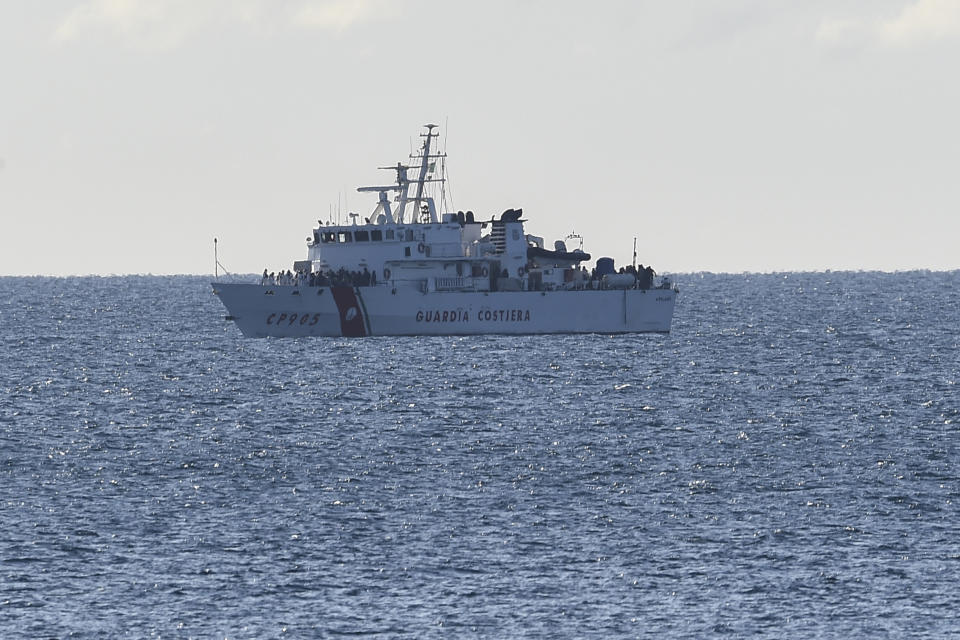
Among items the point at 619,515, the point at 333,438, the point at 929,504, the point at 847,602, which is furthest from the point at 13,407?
the point at 847,602

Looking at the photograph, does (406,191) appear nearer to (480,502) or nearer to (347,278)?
(347,278)

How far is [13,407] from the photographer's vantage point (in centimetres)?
6719

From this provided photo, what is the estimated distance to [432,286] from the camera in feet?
311

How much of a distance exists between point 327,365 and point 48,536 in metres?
49.8

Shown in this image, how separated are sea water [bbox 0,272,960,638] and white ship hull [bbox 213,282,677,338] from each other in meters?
10.9

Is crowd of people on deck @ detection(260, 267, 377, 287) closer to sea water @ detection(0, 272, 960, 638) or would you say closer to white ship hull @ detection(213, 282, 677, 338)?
white ship hull @ detection(213, 282, 677, 338)

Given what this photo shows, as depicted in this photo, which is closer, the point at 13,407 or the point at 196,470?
the point at 196,470

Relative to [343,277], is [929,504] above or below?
below

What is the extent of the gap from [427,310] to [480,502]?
5394 cm

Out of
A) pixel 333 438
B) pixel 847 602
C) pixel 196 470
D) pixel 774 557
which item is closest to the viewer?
pixel 847 602

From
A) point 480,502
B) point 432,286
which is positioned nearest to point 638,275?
point 432,286

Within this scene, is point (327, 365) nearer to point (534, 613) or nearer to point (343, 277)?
point (343, 277)

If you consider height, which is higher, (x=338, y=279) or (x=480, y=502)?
(x=338, y=279)

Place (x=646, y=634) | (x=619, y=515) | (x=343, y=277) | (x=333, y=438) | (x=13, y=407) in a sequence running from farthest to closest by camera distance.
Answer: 1. (x=343, y=277)
2. (x=13, y=407)
3. (x=333, y=438)
4. (x=619, y=515)
5. (x=646, y=634)
